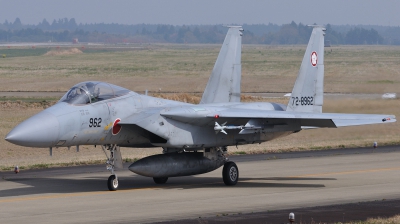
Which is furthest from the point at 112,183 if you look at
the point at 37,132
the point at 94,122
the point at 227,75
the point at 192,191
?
the point at 227,75

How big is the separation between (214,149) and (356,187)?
13.5 ft

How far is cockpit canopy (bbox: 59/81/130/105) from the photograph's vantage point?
18.9m

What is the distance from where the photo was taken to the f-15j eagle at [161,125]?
1836cm

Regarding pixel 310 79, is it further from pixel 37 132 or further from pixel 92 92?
pixel 37 132

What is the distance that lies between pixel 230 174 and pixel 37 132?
6136mm

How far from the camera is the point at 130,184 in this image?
71.6ft

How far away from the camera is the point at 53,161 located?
27.3 m

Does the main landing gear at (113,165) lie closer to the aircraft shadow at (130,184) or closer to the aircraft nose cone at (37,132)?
the aircraft shadow at (130,184)

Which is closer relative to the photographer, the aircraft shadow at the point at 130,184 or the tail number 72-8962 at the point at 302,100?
the aircraft shadow at the point at 130,184

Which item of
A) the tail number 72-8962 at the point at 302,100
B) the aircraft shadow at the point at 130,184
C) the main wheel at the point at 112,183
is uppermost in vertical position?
the tail number 72-8962 at the point at 302,100

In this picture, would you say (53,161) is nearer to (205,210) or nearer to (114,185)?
(114,185)

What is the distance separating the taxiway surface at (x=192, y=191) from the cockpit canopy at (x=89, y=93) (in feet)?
8.05

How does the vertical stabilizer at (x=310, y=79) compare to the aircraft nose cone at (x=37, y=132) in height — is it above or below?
above

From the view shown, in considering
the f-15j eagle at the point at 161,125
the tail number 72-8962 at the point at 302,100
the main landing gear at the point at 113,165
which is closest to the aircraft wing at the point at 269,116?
the f-15j eagle at the point at 161,125
